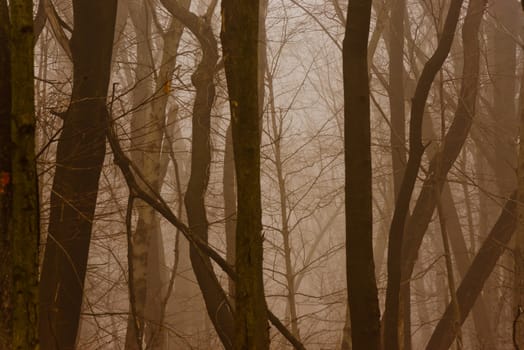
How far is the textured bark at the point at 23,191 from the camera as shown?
338 centimetres

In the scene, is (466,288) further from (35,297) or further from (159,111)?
(35,297)

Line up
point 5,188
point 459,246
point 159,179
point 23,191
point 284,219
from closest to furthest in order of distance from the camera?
point 23,191 → point 5,188 → point 284,219 → point 459,246 → point 159,179

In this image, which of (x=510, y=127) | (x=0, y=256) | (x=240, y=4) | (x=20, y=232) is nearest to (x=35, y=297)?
(x=20, y=232)

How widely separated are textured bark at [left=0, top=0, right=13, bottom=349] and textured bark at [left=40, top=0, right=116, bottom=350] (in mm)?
1300

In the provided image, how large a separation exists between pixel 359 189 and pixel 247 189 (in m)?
1.51

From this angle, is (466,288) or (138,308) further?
(138,308)

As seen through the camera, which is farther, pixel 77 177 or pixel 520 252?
pixel 520 252

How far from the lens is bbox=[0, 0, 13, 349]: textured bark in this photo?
144 inches

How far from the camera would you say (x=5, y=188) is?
368cm

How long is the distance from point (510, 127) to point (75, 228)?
434 inches

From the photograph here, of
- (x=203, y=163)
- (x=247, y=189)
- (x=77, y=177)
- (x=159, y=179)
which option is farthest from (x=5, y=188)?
(x=159, y=179)

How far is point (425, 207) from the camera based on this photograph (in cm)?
875

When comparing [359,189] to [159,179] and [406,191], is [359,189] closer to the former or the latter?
[406,191]

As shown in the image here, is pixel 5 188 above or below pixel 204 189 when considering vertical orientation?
below
